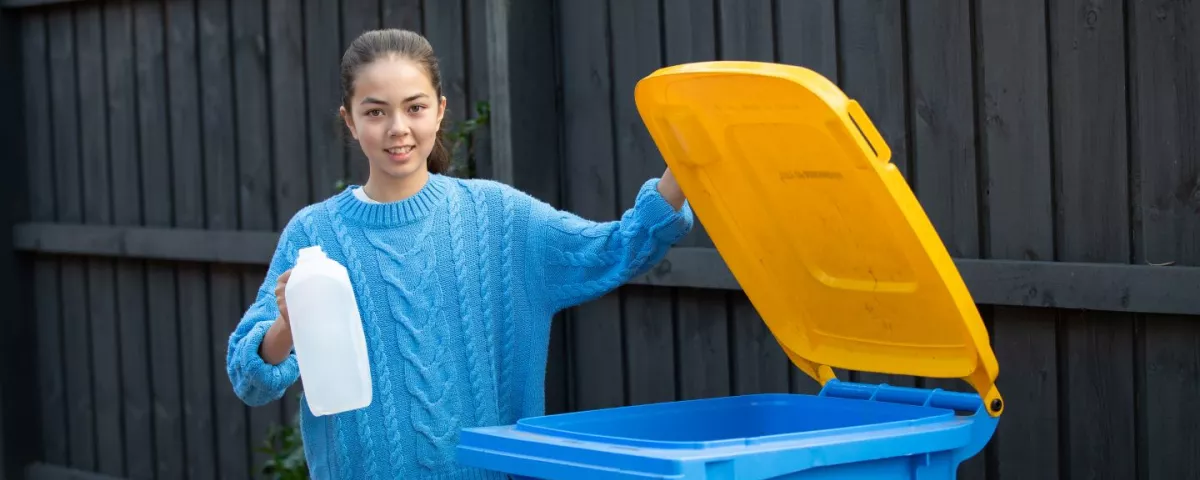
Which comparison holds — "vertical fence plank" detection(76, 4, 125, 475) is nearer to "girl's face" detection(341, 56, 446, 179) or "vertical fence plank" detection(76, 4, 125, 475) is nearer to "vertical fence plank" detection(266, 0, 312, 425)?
"vertical fence plank" detection(266, 0, 312, 425)

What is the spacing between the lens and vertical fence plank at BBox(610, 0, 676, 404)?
162 inches

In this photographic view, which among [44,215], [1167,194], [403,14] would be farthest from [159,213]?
[1167,194]

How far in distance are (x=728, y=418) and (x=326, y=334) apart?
71 centimetres

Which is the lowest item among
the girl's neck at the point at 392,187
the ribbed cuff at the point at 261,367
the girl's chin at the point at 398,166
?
the ribbed cuff at the point at 261,367

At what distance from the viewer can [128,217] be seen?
246 inches

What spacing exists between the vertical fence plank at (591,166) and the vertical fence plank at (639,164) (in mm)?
40

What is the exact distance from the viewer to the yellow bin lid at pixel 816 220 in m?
2.19

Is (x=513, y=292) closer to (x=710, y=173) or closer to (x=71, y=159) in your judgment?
(x=710, y=173)

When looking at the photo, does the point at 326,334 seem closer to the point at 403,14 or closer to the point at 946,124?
the point at 946,124

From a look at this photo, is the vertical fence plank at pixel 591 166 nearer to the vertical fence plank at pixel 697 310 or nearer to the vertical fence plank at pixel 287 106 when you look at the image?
the vertical fence plank at pixel 697 310

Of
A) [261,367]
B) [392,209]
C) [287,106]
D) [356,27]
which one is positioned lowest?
[261,367]

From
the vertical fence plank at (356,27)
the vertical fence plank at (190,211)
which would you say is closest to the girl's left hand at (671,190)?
the vertical fence plank at (356,27)

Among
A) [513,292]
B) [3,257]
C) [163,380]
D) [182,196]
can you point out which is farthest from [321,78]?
[513,292]

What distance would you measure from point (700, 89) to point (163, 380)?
4.25 meters
